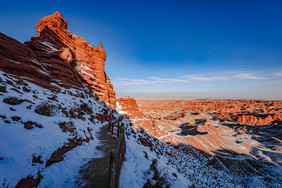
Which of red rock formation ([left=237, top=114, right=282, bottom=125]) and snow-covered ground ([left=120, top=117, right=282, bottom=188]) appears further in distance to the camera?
red rock formation ([left=237, top=114, right=282, bottom=125])

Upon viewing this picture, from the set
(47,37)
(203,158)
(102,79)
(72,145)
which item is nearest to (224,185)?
(203,158)

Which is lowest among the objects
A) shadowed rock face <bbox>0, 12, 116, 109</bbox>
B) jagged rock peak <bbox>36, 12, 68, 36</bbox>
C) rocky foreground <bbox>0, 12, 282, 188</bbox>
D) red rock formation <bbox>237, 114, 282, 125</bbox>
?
red rock formation <bbox>237, 114, 282, 125</bbox>

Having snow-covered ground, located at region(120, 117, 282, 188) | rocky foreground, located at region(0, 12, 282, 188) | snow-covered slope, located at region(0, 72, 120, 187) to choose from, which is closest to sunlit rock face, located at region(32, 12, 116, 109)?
rocky foreground, located at region(0, 12, 282, 188)

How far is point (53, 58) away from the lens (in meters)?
15.2

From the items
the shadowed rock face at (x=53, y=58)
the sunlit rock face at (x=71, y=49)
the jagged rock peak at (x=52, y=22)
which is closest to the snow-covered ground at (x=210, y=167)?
the shadowed rock face at (x=53, y=58)

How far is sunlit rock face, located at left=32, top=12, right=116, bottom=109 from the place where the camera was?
16.3m

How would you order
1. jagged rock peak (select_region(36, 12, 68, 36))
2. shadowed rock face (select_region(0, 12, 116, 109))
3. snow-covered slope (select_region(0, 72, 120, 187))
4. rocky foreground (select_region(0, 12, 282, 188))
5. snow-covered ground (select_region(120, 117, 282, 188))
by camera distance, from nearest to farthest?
1. snow-covered slope (select_region(0, 72, 120, 187))
2. rocky foreground (select_region(0, 12, 282, 188))
3. shadowed rock face (select_region(0, 12, 116, 109))
4. snow-covered ground (select_region(120, 117, 282, 188))
5. jagged rock peak (select_region(36, 12, 68, 36))

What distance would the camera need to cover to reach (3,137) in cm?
347

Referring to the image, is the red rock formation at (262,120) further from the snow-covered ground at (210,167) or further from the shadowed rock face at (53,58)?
the shadowed rock face at (53,58)

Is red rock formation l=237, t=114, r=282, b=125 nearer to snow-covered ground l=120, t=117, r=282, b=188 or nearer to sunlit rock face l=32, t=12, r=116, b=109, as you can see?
snow-covered ground l=120, t=117, r=282, b=188

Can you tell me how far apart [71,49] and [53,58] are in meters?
8.19

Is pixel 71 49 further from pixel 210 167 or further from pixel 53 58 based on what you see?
pixel 210 167

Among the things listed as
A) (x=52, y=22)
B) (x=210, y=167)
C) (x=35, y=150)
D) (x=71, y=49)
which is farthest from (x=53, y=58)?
(x=210, y=167)

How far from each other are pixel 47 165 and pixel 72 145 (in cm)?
183
